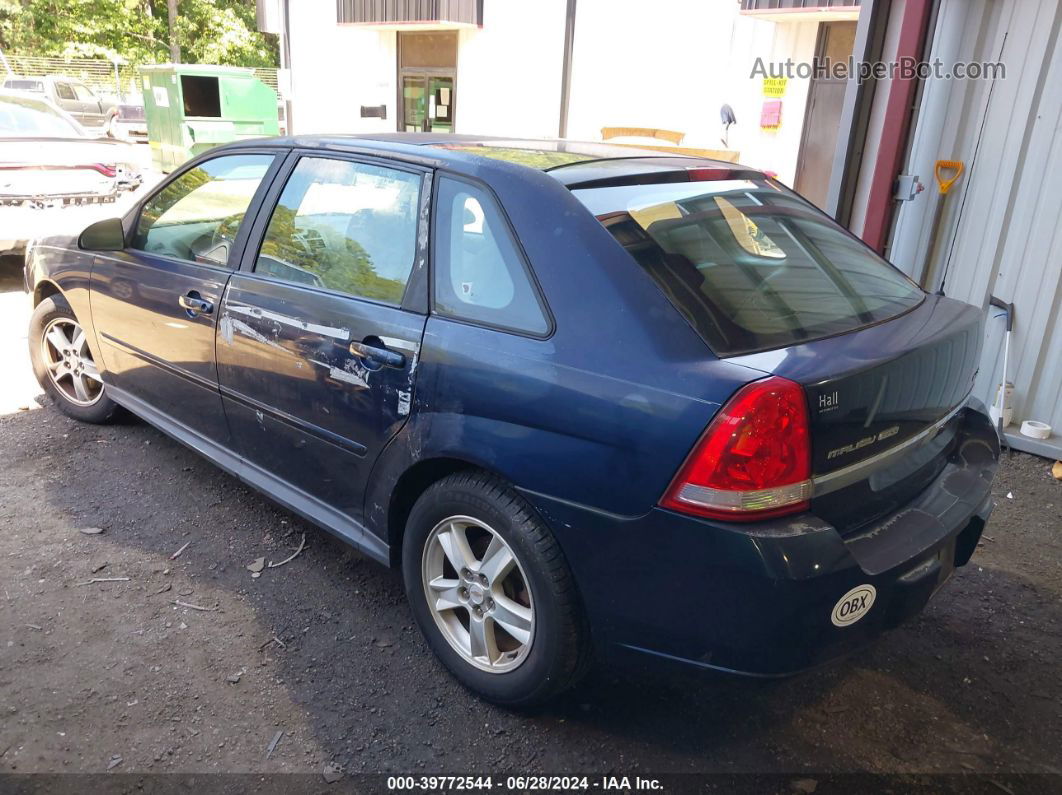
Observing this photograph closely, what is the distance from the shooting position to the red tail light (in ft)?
6.43

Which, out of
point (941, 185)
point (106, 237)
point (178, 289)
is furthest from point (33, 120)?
point (941, 185)

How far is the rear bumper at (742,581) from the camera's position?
77.9 inches

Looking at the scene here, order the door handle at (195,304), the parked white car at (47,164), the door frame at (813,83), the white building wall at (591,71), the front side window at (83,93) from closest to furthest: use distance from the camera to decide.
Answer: the door handle at (195,304), the parked white car at (47,164), the door frame at (813,83), the white building wall at (591,71), the front side window at (83,93)

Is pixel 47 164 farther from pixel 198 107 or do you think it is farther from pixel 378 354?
pixel 198 107

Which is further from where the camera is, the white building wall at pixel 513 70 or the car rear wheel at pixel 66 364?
the white building wall at pixel 513 70

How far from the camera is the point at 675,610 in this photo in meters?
2.10

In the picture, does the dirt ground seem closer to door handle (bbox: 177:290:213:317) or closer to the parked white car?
door handle (bbox: 177:290:213:317)

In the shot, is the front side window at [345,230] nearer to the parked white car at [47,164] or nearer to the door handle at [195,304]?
the door handle at [195,304]

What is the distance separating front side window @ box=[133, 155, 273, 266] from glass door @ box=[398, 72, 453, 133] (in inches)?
505

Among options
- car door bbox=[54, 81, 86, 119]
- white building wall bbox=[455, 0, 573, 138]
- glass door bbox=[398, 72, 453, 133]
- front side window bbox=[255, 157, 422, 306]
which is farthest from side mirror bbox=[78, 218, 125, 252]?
car door bbox=[54, 81, 86, 119]

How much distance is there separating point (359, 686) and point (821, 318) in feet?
6.04

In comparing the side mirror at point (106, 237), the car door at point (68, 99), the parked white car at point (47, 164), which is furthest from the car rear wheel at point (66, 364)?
the car door at point (68, 99)

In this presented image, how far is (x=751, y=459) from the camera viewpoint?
1.97 m

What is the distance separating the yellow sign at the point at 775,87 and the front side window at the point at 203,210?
9.01 metres
